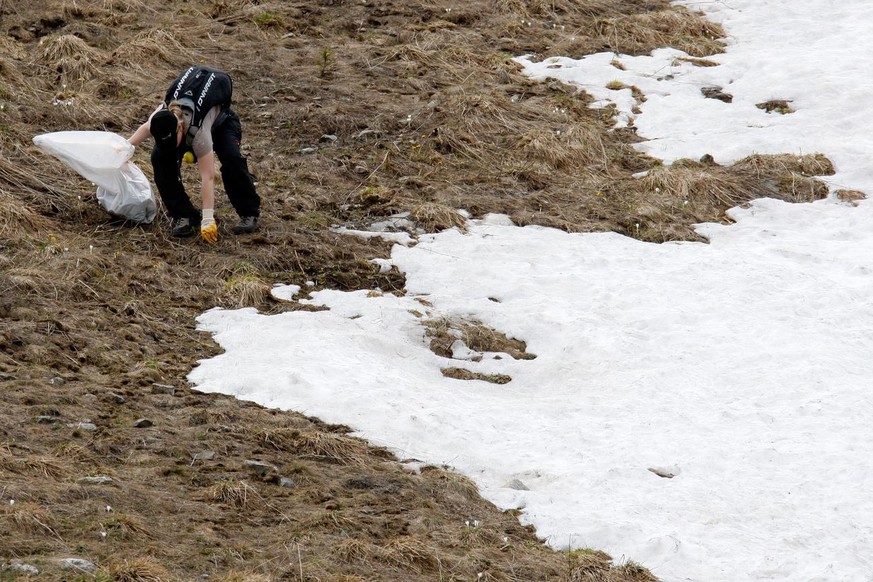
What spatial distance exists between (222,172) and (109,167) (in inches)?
37.3

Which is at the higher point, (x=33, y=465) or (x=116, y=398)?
(x=33, y=465)

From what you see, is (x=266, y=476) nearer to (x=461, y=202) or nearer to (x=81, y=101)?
(x=461, y=202)

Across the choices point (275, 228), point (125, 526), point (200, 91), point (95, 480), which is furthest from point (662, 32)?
point (125, 526)

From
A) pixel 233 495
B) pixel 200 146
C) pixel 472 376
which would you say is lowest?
pixel 472 376

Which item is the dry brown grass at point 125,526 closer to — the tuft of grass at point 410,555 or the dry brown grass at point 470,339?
the tuft of grass at point 410,555

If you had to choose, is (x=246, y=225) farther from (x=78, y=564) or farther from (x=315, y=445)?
(x=78, y=564)

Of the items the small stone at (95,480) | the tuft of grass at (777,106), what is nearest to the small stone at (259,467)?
the small stone at (95,480)

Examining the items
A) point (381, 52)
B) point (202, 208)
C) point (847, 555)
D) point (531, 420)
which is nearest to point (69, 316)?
point (202, 208)

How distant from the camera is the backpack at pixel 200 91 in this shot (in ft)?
29.5

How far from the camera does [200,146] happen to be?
9.17 metres

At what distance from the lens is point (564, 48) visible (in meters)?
14.0

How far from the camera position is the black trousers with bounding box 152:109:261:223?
30.5ft

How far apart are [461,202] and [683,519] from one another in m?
4.88

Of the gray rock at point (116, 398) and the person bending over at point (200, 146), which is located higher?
the person bending over at point (200, 146)
